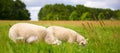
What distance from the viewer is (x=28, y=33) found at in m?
4.57

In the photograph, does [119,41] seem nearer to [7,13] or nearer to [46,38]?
[46,38]

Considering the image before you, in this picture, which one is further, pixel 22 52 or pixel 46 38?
pixel 46 38

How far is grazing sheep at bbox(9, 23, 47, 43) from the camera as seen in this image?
15.0 feet

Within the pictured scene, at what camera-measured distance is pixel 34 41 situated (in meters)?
4.51

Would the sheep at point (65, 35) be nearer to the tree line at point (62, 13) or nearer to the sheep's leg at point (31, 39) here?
the tree line at point (62, 13)

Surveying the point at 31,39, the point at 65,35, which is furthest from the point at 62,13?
the point at 31,39

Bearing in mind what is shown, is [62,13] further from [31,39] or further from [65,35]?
[31,39]

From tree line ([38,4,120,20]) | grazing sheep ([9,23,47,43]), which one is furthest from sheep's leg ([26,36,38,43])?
tree line ([38,4,120,20])

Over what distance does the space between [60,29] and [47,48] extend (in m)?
2.71

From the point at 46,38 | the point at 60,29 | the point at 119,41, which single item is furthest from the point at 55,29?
the point at 119,41

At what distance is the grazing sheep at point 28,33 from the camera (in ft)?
15.0

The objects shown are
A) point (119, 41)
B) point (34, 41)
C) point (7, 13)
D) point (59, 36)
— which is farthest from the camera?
point (7, 13)

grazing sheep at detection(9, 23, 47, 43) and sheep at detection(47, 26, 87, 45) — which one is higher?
grazing sheep at detection(9, 23, 47, 43)

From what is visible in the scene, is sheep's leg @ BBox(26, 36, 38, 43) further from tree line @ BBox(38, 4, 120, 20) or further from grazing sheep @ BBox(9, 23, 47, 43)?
tree line @ BBox(38, 4, 120, 20)
